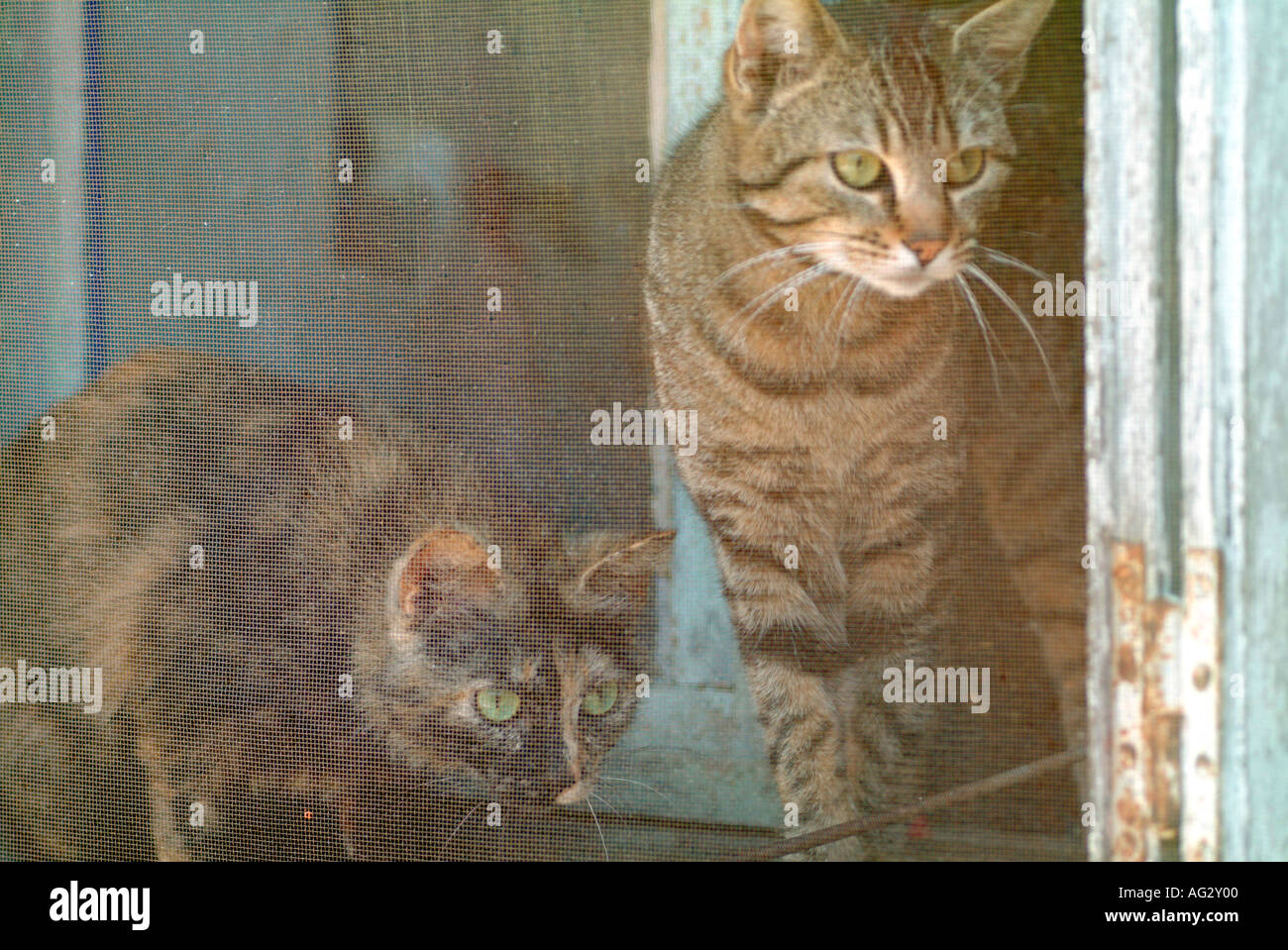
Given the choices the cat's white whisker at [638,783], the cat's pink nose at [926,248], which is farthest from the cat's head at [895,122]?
the cat's white whisker at [638,783]

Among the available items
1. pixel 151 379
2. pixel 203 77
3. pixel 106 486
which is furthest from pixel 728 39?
pixel 106 486

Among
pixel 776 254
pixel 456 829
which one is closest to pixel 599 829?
pixel 456 829

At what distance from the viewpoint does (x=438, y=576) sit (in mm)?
1778

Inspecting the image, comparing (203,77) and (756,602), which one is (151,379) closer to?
(203,77)

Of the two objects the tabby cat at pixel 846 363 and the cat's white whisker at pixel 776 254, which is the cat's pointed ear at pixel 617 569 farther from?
the cat's white whisker at pixel 776 254

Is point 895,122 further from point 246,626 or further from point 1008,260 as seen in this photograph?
point 246,626

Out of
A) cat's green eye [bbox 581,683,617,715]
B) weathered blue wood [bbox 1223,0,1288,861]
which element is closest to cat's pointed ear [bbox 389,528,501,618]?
cat's green eye [bbox 581,683,617,715]

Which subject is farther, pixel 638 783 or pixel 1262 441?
pixel 638 783

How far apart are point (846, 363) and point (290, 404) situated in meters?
1.02

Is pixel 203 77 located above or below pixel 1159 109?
above

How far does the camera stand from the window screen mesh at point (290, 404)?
1.74 m

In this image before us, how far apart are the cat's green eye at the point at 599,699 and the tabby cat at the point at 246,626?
0.5 inches

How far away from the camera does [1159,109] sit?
1.16 meters

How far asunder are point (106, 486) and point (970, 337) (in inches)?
61.3
